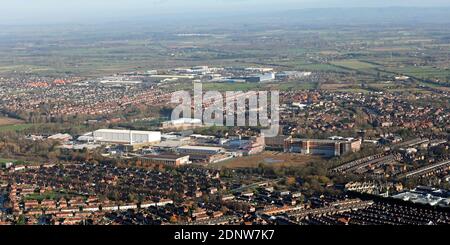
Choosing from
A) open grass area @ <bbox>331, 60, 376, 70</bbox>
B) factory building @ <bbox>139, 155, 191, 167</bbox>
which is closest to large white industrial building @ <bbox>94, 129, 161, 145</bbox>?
factory building @ <bbox>139, 155, 191, 167</bbox>

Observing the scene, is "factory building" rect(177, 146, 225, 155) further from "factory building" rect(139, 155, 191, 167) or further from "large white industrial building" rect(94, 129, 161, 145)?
"large white industrial building" rect(94, 129, 161, 145)

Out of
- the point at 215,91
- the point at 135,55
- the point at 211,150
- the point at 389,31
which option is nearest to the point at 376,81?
the point at 215,91

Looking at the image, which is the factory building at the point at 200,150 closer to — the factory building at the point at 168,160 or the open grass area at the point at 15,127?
the factory building at the point at 168,160

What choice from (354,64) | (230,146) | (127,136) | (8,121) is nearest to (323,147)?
(230,146)

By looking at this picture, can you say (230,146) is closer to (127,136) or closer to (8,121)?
(127,136)

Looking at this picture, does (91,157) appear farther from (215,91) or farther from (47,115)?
(215,91)

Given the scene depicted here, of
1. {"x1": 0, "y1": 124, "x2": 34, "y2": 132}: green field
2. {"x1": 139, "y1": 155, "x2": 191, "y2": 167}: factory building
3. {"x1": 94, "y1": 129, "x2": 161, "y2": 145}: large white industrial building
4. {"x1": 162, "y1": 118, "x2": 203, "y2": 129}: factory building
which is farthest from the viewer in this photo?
{"x1": 0, "y1": 124, "x2": 34, "y2": 132}: green field
